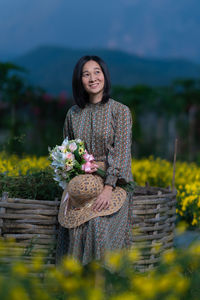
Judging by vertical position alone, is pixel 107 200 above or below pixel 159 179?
above

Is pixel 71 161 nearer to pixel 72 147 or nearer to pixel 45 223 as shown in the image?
pixel 72 147

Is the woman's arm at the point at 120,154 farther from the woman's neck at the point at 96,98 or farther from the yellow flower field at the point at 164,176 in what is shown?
the yellow flower field at the point at 164,176

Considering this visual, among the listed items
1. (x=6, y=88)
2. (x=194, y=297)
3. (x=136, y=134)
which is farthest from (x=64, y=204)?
(x=136, y=134)

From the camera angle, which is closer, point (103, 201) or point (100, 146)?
point (103, 201)

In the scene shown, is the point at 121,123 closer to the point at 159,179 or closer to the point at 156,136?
the point at 159,179

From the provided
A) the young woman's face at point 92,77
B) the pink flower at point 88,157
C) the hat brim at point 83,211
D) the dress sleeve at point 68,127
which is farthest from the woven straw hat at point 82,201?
the young woman's face at point 92,77

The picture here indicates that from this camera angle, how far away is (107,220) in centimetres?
231

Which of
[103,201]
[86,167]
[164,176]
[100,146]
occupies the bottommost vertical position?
[164,176]

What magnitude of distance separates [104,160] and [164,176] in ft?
6.52

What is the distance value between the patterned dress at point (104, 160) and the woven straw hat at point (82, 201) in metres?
0.04

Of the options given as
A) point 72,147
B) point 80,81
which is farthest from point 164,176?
point 72,147

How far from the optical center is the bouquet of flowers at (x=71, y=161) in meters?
2.46

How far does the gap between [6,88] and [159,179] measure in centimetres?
384

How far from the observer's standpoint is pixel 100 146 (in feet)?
8.62
